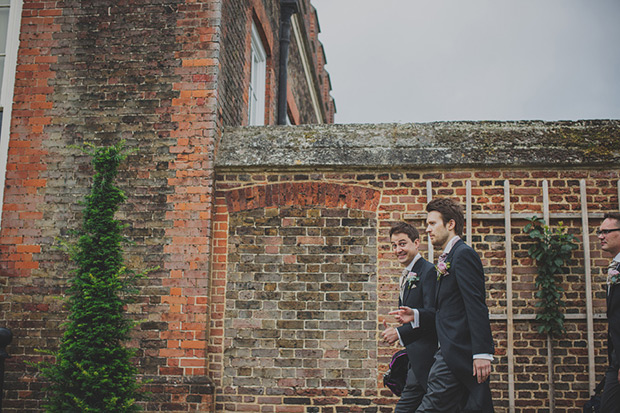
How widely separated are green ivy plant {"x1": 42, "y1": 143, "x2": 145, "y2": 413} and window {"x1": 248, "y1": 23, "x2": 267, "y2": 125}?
4.30m

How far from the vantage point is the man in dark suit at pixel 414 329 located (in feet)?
15.0

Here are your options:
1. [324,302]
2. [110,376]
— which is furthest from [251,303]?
[110,376]

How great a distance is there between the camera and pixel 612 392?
177 inches

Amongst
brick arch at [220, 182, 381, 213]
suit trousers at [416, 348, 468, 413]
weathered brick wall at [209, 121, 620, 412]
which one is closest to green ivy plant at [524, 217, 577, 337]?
weathered brick wall at [209, 121, 620, 412]

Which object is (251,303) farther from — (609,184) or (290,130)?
(609,184)

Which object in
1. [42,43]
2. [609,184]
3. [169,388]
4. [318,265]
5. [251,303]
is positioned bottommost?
[169,388]

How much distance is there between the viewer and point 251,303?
273 inches

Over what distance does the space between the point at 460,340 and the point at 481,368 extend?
23 cm

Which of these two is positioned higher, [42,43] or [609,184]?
[42,43]

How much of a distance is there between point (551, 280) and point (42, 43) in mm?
6313

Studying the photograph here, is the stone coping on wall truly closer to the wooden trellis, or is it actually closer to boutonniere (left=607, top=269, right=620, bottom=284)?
the wooden trellis

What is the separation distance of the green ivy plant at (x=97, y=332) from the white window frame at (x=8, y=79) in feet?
7.07

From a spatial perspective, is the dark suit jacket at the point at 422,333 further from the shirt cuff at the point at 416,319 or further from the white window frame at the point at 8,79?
the white window frame at the point at 8,79

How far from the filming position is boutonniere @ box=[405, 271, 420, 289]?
16.0ft
